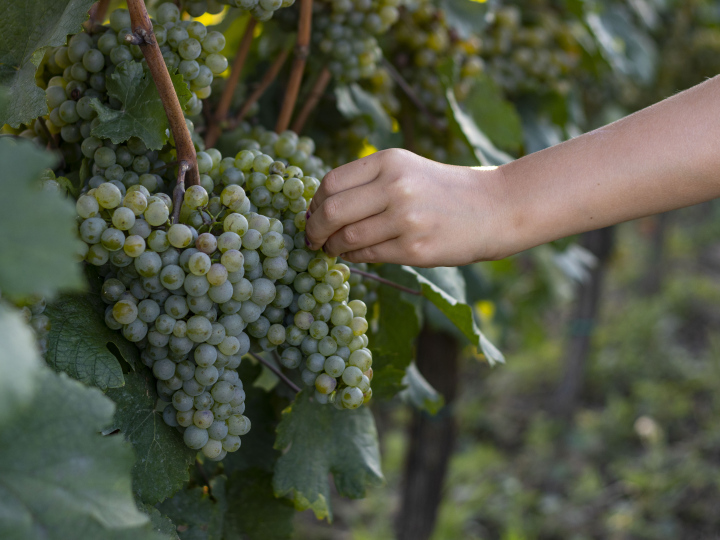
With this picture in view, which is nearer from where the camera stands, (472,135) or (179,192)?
(179,192)

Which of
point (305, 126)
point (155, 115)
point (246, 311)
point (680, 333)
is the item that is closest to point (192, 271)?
point (246, 311)

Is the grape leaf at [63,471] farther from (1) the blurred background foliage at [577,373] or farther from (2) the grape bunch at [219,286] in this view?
(1) the blurred background foliage at [577,373]

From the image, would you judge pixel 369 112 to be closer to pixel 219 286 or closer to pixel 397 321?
pixel 397 321

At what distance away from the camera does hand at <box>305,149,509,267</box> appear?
26.4 inches

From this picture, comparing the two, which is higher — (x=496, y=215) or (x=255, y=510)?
(x=496, y=215)

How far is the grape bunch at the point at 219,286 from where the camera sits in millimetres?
593

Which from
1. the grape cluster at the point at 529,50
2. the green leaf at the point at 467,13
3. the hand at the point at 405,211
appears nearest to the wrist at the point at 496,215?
the hand at the point at 405,211

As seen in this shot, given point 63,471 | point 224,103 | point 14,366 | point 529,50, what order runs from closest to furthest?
point 14,366 < point 63,471 < point 224,103 < point 529,50

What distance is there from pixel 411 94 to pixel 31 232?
1018 millimetres

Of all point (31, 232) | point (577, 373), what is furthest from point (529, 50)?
point (577, 373)

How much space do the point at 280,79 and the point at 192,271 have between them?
2.31 ft

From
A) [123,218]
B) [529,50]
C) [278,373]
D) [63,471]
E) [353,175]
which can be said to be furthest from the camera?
[529,50]

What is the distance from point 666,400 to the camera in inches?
161

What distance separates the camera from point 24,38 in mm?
689
